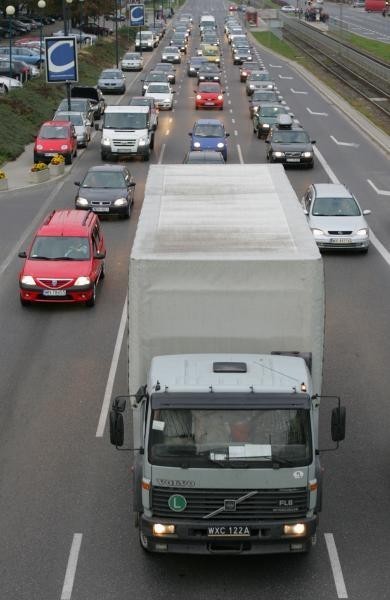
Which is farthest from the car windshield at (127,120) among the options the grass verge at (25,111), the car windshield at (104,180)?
the car windshield at (104,180)

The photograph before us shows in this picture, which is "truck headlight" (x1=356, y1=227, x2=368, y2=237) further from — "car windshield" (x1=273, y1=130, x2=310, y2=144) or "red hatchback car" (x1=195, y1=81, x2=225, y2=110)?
"red hatchback car" (x1=195, y1=81, x2=225, y2=110)

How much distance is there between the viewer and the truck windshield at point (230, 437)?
10.5m

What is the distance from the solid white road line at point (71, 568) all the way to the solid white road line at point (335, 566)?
9.27 ft

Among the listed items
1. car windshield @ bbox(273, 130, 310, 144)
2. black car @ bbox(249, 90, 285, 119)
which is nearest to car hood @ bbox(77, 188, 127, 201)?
car windshield @ bbox(273, 130, 310, 144)

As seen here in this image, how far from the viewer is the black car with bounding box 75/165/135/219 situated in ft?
98.9

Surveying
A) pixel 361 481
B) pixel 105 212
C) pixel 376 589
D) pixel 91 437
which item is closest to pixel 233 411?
pixel 376 589

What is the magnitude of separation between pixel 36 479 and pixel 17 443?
1270mm

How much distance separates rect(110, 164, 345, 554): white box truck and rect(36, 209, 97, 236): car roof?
9.15m

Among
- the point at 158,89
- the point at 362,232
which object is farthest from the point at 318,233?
the point at 158,89

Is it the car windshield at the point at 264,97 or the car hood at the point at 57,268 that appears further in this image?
the car windshield at the point at 264,97

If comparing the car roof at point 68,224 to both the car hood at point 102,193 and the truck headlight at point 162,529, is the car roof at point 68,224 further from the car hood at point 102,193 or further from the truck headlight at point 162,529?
the truck headlight at point 162,529

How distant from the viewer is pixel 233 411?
10.5 meters

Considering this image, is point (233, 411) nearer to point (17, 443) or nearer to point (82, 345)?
point (17, 443)

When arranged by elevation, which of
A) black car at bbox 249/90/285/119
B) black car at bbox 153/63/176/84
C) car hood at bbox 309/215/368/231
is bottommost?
black car at bbox 153/63/176/84
